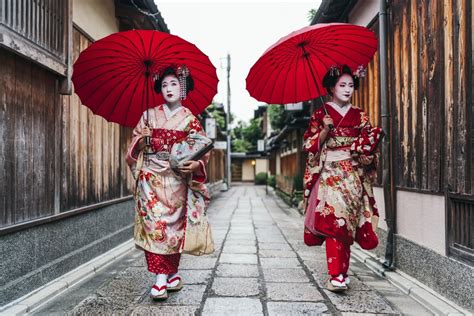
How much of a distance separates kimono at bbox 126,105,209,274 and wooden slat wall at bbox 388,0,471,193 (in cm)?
237

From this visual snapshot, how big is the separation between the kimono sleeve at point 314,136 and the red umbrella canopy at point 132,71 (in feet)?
3.89

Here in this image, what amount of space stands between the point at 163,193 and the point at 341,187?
1.90 m

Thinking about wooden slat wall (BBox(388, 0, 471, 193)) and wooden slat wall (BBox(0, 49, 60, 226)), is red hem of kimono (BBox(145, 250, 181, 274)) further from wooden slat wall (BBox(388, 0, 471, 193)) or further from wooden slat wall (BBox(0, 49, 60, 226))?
wooden slat wall (BBox(388, 0, 471, 193))

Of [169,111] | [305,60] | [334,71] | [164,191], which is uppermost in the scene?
[305,60]

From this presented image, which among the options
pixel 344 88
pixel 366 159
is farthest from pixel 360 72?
pixel 366 159

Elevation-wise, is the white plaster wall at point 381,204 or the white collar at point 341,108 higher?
the white collar at point 341,108

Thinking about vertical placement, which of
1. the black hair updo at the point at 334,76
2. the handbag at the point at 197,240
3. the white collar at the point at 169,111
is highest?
the black hair updo at the point at 334,76

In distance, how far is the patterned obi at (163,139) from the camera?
4.43 metres

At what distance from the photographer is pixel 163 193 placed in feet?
14.3

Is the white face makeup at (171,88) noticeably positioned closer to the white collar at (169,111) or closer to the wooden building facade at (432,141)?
the white collar at (169,111)

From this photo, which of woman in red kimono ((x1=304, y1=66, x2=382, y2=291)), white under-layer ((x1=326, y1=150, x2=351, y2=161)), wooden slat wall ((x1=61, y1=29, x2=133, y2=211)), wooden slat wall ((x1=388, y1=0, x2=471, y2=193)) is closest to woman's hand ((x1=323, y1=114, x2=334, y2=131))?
woman in red kimono ((x1=304, y1=66, x2=382, y2=291))

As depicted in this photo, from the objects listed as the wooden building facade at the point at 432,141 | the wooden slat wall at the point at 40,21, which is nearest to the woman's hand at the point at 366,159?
the wooden building facade at the point at 432,141

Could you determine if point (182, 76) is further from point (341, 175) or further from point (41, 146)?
point (341, 175)

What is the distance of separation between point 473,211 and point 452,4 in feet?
6.24
